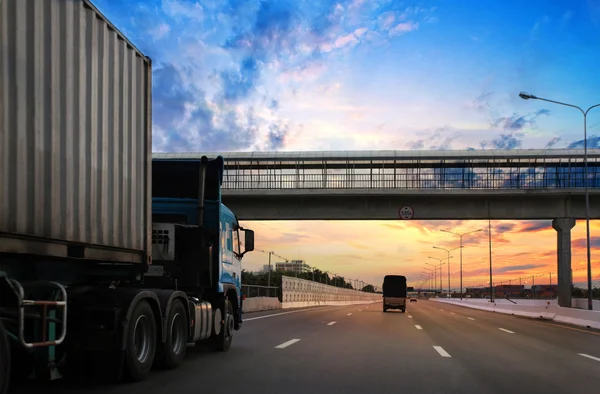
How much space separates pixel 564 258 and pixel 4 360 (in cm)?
3819

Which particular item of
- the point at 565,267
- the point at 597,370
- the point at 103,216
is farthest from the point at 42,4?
the point at 565,267

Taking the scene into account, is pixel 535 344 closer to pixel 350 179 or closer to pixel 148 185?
pixel 148 185

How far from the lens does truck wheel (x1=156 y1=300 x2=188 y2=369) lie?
908 cm

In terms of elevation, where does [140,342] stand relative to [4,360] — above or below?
below

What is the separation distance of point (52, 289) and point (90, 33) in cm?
313

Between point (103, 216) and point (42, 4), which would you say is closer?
point (42, 4)

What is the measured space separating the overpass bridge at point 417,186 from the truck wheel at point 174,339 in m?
26.8

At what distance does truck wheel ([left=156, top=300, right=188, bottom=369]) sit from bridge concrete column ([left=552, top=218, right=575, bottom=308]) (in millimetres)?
33343

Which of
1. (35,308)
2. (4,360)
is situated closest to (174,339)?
(35,308)

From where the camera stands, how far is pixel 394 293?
136ft

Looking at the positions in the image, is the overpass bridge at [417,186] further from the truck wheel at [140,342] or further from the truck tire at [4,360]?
the truck tire at [4,360]

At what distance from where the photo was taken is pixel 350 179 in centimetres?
3675

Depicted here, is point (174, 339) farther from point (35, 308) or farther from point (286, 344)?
point (286, 344)

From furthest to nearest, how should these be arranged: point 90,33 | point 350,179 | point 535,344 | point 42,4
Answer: point 350,179 → point 535,344 → point 90,33 → point 42,4
